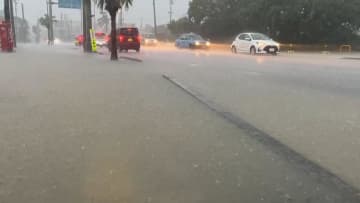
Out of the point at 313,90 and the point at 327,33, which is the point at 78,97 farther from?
the point at 327,33

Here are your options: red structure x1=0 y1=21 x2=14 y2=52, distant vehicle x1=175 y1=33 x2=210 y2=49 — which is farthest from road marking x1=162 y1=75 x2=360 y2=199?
distant vehicle x1=175 y1=33 x2=210 y2=49

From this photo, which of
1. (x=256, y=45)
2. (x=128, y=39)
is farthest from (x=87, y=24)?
(x=256, y=45)

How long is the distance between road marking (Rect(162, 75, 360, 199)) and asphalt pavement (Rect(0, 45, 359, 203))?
0.11ft

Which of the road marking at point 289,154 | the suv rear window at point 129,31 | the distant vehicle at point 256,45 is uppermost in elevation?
the suv rear window at point 129,31

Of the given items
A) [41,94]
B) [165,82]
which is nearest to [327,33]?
[165,82]

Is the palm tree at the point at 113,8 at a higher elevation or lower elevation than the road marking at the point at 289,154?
Answer: higher

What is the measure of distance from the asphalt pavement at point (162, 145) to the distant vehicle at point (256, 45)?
23578 mm

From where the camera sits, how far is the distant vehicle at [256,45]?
123 ft

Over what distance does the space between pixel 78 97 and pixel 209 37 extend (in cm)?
5968

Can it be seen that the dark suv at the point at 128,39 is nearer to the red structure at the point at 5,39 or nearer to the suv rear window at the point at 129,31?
the suv rear window at the point at 129,31

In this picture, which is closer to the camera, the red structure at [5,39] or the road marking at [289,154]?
the road marking at [289,154]

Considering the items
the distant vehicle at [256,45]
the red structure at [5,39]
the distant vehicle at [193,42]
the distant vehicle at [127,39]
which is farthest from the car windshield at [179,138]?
the distant vehicle at [193,42]

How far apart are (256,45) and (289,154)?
31.6 metres

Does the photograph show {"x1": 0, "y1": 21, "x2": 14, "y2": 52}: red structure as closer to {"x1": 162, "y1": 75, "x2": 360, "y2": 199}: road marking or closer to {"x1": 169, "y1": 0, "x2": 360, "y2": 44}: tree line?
{"x1": 169, "y1": 0, "x2": 360, "y2": 44}: tree line
